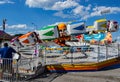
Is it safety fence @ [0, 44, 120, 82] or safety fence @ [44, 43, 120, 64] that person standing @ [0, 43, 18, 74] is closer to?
safety fence @ [0, 44, 120, 82]

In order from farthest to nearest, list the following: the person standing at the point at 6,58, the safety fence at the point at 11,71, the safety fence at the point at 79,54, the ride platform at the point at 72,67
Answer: the safety fence at the point at 79,54
the ride platform at the point at 72,67
the person standing at the point at 6,58
the safety fence at the point at 11,71

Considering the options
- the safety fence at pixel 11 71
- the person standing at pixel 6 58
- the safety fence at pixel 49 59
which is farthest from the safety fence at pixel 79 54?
the person standing at pixel 6 58

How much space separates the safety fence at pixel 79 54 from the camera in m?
15.3

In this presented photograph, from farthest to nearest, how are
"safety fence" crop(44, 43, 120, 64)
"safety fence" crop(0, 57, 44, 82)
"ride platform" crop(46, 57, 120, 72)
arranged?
"safety fence" crop(44, 43, 120, 64) < "ride platform" crop(46, 57, 120, 72) < "safety fence" crop(0, 57, 44, 82)

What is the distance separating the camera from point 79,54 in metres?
16.8

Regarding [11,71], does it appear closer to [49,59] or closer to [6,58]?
[6,58]

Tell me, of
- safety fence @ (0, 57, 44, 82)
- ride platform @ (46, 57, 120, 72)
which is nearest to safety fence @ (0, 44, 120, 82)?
safety fence @ (0, 57, 44, 82)

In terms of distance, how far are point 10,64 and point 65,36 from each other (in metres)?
16.3

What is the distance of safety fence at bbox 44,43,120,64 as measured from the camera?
50.3ft

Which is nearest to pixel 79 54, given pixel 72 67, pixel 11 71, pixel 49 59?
pixel 49 59

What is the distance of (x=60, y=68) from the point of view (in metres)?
14.3

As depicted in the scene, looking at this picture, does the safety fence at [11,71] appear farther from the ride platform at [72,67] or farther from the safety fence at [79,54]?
the safety fence at [79,54]

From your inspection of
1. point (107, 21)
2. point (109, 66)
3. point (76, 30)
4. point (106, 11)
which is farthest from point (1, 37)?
point (109, 66)

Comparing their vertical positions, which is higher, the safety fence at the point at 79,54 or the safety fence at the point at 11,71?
the safety fence at the point at 79,54
